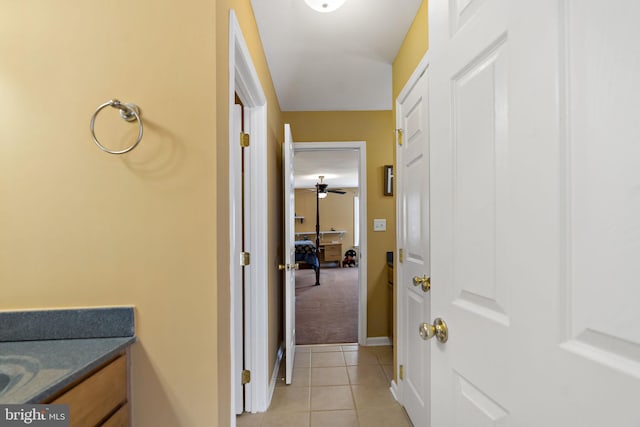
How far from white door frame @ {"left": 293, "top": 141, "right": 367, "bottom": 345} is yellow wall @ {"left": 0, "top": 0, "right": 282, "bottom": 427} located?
84.8 inches

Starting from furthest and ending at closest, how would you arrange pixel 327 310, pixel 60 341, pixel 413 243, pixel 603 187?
1. pixel 327 310
2. pixel 413 243
3. pixel 60 341
4. pixel 603 187

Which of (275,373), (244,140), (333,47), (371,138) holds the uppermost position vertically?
(333,47)

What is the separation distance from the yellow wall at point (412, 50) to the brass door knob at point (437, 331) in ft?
4.66

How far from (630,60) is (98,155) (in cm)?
130

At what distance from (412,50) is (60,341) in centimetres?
217

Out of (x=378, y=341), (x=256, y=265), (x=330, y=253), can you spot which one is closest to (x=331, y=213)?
(x=330, y=253)

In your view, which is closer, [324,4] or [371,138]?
[324,4]

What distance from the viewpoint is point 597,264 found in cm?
45

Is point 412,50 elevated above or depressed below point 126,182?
above

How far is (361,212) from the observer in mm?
3195

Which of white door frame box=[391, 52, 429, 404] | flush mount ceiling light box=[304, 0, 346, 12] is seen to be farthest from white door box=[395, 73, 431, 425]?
flush mount ceiling light box=[304, 0, 346, 12]

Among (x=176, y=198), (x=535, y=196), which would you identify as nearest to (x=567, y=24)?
(x=535, y=196)

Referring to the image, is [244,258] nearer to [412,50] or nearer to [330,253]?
[412,50]
